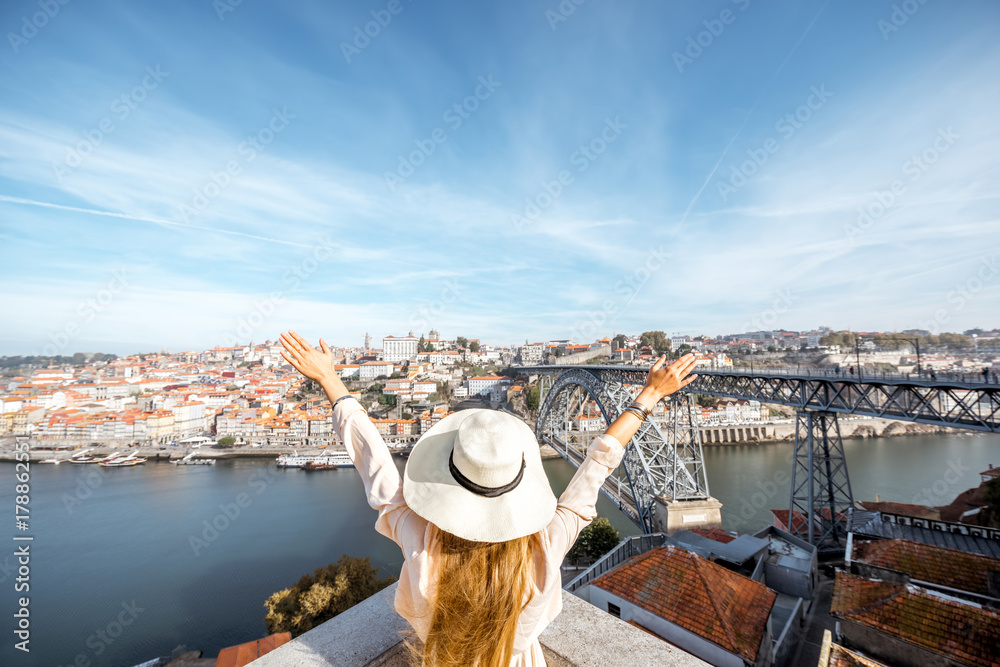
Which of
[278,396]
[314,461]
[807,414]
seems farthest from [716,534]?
[278,396]

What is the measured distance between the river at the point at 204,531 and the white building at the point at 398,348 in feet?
100

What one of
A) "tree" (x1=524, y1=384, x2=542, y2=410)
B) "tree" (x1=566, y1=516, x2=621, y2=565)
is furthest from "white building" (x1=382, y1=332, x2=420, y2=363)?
"tree" (x1=566, y1=516, x2=621, y2=565)

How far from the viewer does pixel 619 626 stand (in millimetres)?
1374

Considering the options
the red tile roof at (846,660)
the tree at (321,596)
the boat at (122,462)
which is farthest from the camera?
the boat at (122,462)

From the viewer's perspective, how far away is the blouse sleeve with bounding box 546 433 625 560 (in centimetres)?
76

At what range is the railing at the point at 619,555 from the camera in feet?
23.7

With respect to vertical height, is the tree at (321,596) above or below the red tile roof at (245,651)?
below

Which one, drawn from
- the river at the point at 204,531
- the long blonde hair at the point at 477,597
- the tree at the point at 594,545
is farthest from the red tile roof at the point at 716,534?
the long blonde hair at the point at 477,597

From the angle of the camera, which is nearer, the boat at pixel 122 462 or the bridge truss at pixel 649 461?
the bridge truss at pixel 649 461

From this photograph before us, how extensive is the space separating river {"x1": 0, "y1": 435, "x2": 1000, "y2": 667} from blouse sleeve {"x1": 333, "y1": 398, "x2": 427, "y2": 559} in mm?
11629

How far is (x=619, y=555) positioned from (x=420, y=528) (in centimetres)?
941

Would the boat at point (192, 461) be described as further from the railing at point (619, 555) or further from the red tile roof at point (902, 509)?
the red tile roof at point (902, 509)

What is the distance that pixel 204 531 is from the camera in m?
15.5

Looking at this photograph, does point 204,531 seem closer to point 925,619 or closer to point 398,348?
point 925,619
